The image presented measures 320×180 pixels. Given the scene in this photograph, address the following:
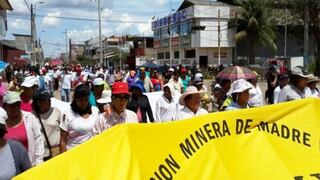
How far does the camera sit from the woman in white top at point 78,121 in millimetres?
5648

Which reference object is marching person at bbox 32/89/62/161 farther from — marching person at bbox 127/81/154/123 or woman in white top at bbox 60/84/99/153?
marching person at bbox 127/81/154/123

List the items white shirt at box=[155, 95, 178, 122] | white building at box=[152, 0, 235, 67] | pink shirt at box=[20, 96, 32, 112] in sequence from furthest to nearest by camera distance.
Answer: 1. white building at box=[152, 0, 235, 67]
2. white shirt at box=[155, 95, 178, 122]
3. pink shirt at box=[20, 96, 32, 112]

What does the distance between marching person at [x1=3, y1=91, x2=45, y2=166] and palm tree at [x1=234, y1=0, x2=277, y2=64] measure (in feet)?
179

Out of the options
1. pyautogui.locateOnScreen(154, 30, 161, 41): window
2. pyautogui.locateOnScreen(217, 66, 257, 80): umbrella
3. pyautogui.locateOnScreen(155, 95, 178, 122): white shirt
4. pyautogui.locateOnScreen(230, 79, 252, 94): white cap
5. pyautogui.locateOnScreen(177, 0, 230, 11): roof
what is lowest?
pyautogui.locateOnScreen(155, 95, 178, 122): white shirt

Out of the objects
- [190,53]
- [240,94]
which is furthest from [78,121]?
[190,53]

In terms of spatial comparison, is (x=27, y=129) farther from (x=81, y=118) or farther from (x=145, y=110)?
(x=145, y=110)

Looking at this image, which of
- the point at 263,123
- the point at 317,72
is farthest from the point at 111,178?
the point at 317,72

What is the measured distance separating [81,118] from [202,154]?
71.1 inches

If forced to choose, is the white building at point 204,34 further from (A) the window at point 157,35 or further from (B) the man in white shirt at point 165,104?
(B) the man in white shirt at point 165,104

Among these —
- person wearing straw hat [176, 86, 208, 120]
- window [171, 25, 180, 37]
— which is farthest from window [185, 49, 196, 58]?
person wearing straw hat [176, 86, 208, 120]

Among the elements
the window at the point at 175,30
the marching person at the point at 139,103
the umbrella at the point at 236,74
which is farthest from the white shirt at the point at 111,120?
the window at the point at 175,30

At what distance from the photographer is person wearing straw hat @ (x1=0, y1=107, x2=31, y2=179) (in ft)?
13.7

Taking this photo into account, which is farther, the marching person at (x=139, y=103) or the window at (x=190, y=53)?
the window at (x=190, y=53)

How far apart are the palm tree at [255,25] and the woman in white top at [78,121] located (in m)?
53.9
